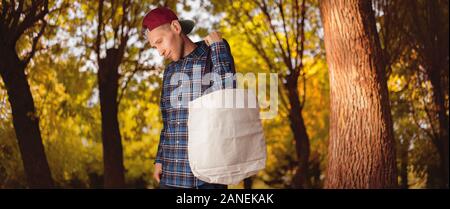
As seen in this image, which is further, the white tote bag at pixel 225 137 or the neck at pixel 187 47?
the neck at pixel 187 47

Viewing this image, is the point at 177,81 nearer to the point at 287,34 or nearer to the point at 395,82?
the point at 287,34

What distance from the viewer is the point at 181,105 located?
3.01m

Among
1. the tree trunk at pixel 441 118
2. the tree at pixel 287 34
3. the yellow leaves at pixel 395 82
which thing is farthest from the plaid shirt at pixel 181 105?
the yellow leaves at pixel 395 82

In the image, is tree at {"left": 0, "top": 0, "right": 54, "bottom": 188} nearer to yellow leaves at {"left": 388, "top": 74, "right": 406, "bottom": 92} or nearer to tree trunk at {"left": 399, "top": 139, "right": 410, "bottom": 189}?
yellow leaves at {"left": 388, "top": 74, "right": 406, "bottom": 92}

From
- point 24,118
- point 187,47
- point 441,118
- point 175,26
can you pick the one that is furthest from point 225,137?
point 441,118

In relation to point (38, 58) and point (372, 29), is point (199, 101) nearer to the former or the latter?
point (372, 29)

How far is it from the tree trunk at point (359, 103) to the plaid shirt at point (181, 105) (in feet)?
6.68

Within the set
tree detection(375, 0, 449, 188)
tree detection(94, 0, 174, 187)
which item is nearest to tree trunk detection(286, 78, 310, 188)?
tree detection(375, 0, 449, 188)

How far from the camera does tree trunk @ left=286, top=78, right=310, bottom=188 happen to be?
1019 centimetres

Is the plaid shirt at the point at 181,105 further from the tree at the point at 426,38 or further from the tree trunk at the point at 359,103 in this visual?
the tree at the point at 426,38

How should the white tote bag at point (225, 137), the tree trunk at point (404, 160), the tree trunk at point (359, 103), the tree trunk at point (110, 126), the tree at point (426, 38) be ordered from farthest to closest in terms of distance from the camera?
the tree trunk at point (404, 160)
the tree at point (426, 38)
the tree trunk at point (110, 126)
the tree trunk at point (359, 103)
the white tote bag at point (225, 137)

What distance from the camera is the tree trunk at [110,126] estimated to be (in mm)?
7820
